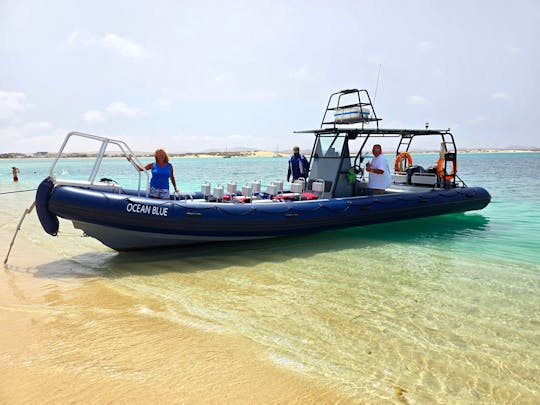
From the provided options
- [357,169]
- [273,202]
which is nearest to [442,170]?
[357,169]

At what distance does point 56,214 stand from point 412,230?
7.19 meters

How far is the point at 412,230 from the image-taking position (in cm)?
877

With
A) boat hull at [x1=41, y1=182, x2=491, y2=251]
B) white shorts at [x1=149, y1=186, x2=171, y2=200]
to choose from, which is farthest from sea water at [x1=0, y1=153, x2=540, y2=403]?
white shorts at [x1=149, y1=186, x2=171, y2=200]

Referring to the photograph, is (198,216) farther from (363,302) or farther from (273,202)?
(363,302)

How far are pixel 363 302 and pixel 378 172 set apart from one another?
14.1ft

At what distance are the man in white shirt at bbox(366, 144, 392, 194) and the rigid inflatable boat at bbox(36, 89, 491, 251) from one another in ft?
0.55

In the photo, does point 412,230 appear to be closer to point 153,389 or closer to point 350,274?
point 350,274

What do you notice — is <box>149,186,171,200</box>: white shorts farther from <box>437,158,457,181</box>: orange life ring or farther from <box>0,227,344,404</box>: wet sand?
<box>437,158,457,181</box>: orange life ring

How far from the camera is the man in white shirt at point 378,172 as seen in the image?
26.2 ft

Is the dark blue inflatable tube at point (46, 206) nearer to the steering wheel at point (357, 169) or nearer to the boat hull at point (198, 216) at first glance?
the boat hull at point (198, 216)

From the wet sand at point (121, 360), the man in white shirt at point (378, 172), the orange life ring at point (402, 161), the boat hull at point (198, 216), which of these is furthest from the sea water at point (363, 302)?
the orange life ring at point (402, 161)

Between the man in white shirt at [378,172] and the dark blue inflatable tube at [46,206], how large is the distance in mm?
5918

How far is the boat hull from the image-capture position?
5.41 meters

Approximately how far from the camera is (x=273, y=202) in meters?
6.94
